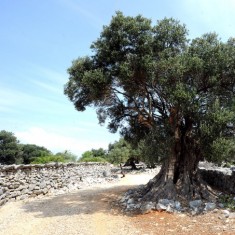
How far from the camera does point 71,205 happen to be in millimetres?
15617

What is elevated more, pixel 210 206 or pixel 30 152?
pixel 30 152

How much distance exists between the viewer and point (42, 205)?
1566cm

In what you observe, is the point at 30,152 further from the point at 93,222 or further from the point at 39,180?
the point at 93,222

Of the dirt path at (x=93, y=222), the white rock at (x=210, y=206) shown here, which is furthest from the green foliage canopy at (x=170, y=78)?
the dirt path at (x=93, y=222)

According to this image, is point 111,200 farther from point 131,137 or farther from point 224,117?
point 224,117

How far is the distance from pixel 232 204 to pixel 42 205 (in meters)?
8.94

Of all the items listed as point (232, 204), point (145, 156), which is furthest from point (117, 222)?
point (232, 204)

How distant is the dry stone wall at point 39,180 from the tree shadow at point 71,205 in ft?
3.09

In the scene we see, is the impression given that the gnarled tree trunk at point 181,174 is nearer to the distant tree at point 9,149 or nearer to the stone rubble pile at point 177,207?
the stone rubble pile at point 177,207

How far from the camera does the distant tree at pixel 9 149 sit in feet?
157

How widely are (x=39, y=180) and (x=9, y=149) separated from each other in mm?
31365

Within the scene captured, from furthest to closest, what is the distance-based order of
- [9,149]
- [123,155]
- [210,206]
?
[9,149] → [123,155] → [210,206]

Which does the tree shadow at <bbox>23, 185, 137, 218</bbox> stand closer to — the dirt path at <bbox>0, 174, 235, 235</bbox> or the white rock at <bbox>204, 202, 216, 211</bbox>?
the dirt path at <bbox>0, 174, 235, 235</bbox>

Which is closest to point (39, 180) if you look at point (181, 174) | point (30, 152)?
point (181, 174)
